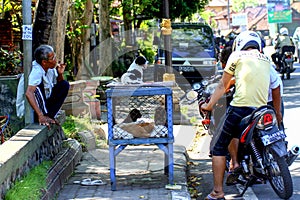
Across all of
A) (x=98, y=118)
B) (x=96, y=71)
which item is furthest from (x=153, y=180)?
(x=96, y=71)

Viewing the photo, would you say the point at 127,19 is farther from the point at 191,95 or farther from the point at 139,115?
the point at 139,115

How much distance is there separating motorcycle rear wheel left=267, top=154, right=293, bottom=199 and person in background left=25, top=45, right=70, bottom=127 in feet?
8.42

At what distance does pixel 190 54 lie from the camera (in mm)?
22672

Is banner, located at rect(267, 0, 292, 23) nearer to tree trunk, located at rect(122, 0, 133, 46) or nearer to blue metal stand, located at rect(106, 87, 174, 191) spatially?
tree trunk, located at rect(122, 0, 133, 46)

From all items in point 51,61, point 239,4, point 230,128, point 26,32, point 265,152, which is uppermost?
point 239,4

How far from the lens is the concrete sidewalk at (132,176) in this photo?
7.05m

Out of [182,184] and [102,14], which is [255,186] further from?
[102,14]

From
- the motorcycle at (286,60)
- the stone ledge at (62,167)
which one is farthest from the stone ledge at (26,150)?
the motorcycle at (286,60)

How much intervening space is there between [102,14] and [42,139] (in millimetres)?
14415

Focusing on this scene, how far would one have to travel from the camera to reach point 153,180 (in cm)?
783

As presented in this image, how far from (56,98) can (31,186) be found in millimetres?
2225

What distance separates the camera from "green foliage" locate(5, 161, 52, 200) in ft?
18.2

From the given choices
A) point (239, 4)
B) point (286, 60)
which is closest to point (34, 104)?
point (286, 60)

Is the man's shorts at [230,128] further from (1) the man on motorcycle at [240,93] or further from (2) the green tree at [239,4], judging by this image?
(2) the green tree at [239,4]
